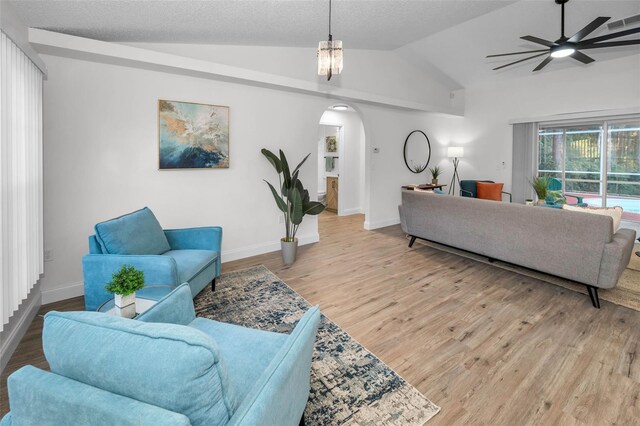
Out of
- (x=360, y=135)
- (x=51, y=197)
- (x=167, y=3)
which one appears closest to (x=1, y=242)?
(x=51, y=197)

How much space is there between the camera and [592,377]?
6.32 feet

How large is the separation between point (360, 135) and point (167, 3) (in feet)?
17.3

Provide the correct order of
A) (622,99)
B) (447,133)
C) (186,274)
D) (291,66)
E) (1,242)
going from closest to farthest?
(1,242) < (186,274) < (291,66) < (622,99) < (447,133)

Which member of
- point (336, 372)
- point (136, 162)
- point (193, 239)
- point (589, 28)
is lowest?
point (336, 372)

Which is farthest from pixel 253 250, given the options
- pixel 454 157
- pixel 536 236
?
pixel 454 157

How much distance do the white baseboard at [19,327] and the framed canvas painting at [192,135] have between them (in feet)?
5.63

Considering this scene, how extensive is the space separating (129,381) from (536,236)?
3.62 m

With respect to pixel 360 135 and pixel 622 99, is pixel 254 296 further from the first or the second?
pixel 622 99

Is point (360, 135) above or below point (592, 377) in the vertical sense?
above

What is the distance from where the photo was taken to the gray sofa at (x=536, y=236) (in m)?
2.75

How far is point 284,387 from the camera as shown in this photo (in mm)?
1007

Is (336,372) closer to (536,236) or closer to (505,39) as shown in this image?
(536,236)

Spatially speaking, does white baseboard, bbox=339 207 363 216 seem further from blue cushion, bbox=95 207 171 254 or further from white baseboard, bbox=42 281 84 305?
white baseboard, bbox=42 281 84 305

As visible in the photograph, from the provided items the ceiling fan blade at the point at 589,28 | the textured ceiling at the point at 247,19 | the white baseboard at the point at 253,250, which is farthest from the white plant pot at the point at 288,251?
the ceiling fan blade at the point at 589,28
